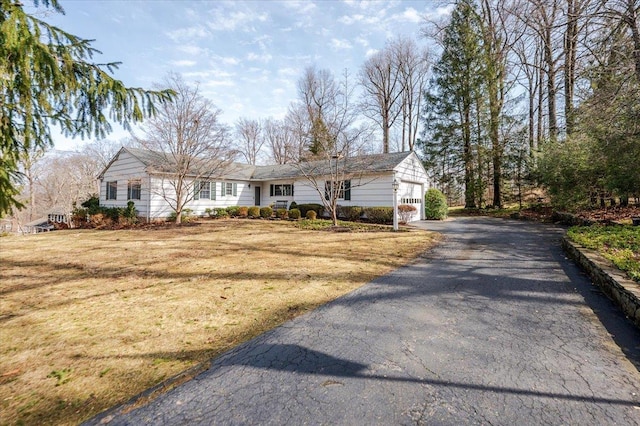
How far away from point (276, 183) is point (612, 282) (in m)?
18.3

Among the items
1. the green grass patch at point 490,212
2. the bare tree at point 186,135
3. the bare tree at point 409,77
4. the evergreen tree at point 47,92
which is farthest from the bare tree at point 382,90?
the evergreen tree at point 47,92

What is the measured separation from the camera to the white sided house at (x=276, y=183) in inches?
601

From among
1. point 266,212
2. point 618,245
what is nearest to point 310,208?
point 266,212

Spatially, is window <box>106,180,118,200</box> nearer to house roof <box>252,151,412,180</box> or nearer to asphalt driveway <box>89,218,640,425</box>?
house roof <box>252,151,412,180</box>

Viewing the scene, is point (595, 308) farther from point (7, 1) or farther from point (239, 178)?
point (239, 178)

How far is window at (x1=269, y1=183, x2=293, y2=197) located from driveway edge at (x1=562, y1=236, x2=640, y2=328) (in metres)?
15.7

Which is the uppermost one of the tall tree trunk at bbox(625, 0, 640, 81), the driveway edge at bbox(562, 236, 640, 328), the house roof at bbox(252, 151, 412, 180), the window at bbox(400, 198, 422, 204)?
the tall tree trunk at bbox(625, 0, 640, 81)

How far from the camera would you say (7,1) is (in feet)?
10.6

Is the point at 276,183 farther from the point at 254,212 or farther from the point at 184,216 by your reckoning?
the point at 184,216

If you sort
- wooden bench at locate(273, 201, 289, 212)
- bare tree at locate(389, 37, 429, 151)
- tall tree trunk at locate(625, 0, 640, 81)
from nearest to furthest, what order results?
tall tree trunk at locate(625, 0, 640, 81) → wooden bench at locate(273, 201, 289, 212) → bare tree at locate(389, 37, 429, 151)

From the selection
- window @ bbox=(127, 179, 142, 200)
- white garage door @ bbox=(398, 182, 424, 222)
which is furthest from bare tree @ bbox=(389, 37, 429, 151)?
window @ bbox=(127, 179, 142, 200)

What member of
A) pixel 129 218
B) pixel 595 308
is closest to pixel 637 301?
pixel 595 308

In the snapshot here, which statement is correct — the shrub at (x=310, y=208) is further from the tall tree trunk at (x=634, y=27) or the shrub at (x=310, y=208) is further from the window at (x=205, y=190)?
the tall tree trunk at (x=634, y=27)

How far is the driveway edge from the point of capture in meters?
3.35
